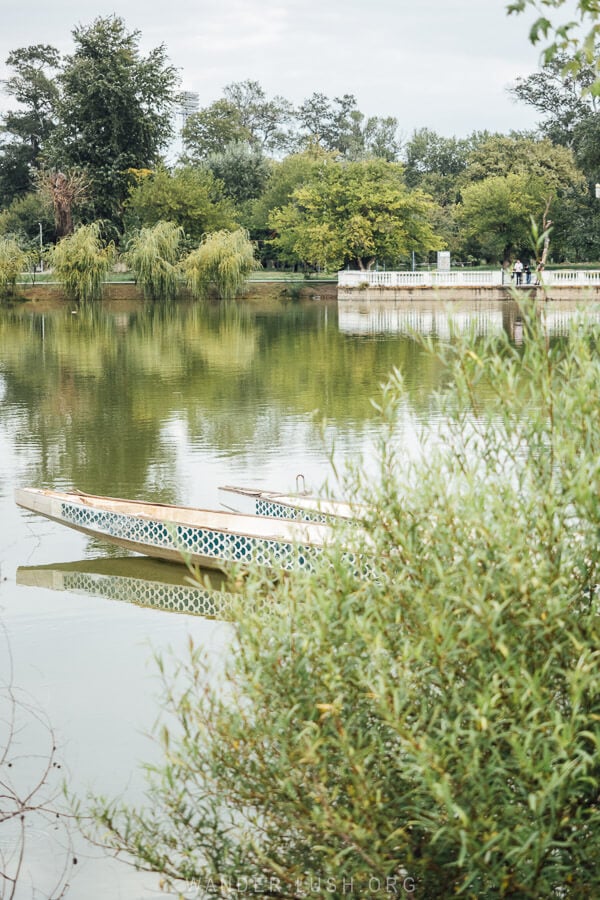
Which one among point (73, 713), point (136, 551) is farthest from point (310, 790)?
point (136, 551)

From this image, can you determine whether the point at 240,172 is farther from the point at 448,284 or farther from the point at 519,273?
the point at 519,273

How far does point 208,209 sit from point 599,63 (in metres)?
66.0

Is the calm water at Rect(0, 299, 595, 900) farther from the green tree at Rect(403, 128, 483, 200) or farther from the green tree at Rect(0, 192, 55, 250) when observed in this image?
the green tree at Rect(403, 128, 483, 200)

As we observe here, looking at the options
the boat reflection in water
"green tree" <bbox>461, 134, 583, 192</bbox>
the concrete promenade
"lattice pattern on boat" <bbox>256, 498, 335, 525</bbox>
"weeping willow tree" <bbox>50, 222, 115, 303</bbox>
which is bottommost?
the boat reflection in water

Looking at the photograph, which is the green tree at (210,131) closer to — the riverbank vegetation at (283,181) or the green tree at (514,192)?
the riverbank vegetation at (283,181)

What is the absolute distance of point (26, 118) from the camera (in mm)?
102250

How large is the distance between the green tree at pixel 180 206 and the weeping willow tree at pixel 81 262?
7511 millimetres

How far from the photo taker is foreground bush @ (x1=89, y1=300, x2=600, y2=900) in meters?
4.17

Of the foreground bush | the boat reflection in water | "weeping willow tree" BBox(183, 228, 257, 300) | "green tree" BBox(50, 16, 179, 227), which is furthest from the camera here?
"green tree" BBox(50, 16, 179, 227)

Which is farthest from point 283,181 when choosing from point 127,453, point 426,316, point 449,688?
point 449,688

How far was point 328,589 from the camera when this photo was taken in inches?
185

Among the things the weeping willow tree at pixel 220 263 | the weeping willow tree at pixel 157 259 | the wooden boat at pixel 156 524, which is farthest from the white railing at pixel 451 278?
the wooden boat at pixel 156 524

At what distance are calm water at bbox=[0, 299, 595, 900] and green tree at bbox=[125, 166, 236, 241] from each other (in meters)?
24.1

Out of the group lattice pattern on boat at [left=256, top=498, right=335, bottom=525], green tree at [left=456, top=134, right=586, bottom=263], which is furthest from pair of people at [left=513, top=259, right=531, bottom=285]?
lattice pattern on boat at [left=256, top=498, right=335, bottom=525]
